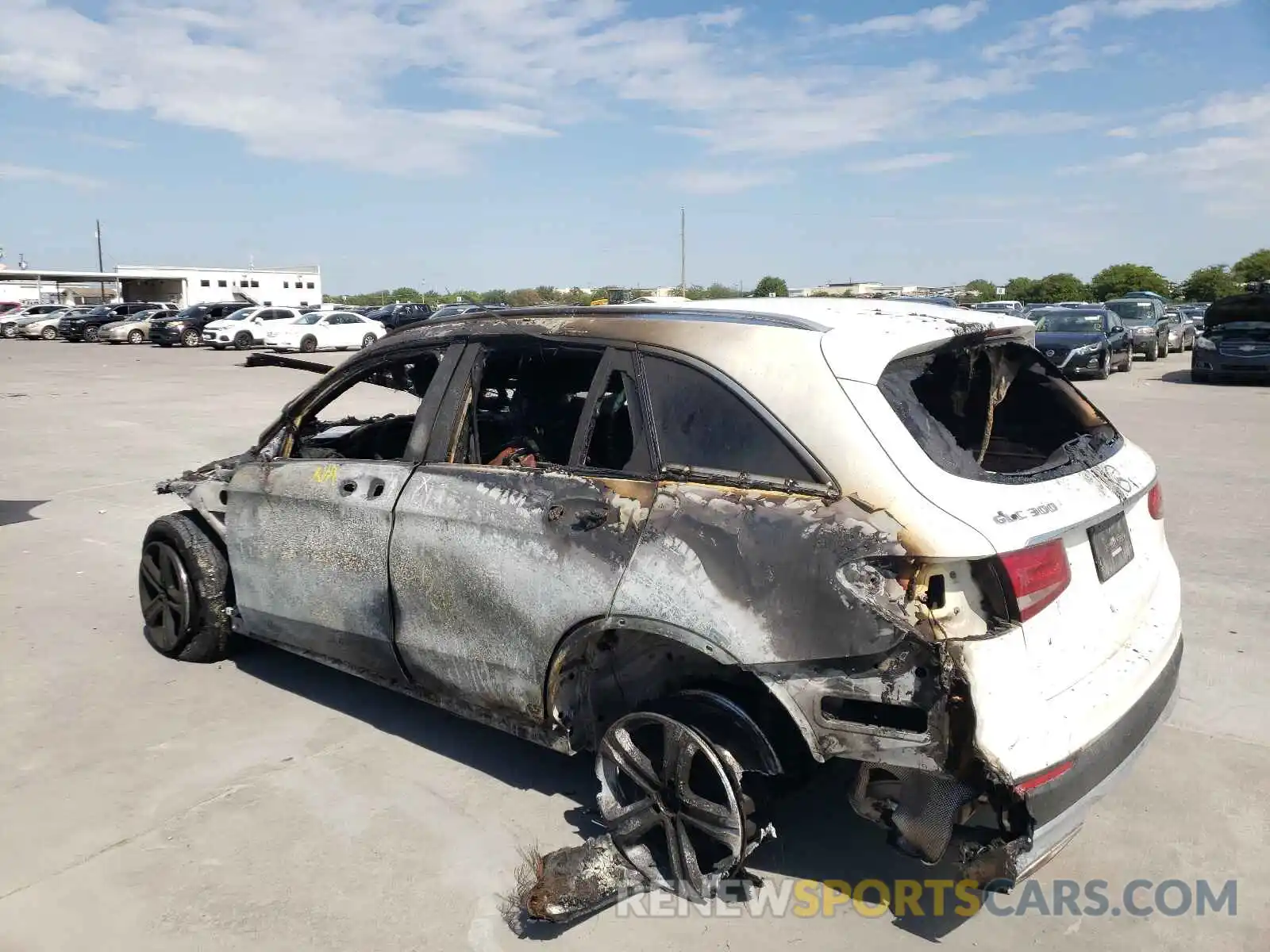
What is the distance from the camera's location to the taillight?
258cm

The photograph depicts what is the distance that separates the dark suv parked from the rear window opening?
4374 centimetres

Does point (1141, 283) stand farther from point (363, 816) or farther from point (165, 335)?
point (363, 816)

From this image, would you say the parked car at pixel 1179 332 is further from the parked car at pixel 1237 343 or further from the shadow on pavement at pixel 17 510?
the shadow on pavement at pixel 17 510

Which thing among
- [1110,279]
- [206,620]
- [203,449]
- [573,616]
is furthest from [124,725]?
[1110,279]

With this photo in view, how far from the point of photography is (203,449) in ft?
37.2

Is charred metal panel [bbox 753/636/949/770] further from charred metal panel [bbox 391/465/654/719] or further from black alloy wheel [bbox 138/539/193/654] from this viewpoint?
black alloy wheel [bbox 138/539/193/654]

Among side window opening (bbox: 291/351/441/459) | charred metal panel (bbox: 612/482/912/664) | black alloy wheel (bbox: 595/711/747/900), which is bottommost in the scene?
black alloy wheel (bbox: 595/711/747/900)

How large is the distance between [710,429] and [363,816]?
1.92 m

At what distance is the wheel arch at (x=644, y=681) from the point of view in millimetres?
2852

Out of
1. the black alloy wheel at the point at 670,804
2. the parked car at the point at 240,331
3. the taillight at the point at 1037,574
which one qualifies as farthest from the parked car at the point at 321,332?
the taillight at the point at 1037,574

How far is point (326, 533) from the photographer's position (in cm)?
407

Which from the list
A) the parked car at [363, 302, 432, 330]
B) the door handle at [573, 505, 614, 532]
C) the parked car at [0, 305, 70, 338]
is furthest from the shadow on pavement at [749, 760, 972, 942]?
the parked car at [0, 305, 70, 338]

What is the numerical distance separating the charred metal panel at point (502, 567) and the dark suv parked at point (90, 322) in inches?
1686

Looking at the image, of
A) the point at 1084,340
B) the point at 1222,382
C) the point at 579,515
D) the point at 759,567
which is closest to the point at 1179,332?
the point at 1222,382
